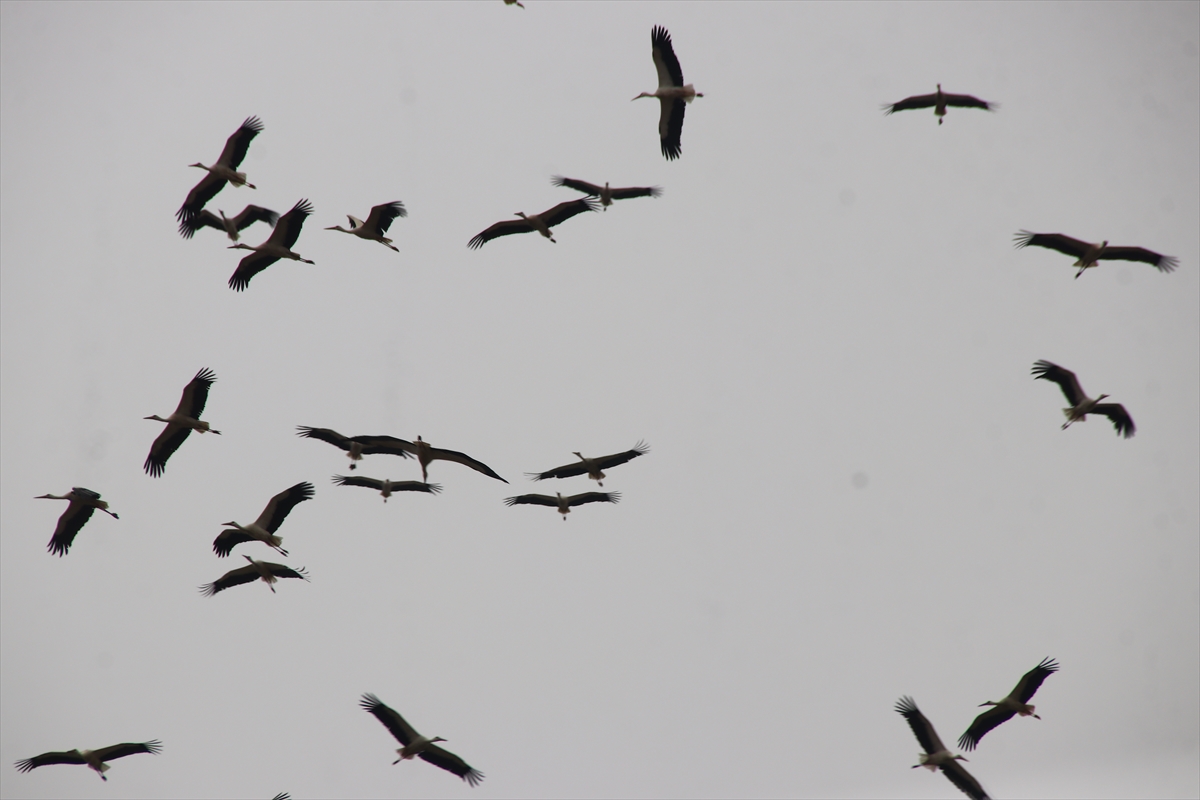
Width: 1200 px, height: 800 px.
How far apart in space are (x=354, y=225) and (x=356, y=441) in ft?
8.54

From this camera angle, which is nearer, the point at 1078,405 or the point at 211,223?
the point at 211,223

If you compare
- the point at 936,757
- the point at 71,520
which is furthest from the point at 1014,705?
the point at 71,520

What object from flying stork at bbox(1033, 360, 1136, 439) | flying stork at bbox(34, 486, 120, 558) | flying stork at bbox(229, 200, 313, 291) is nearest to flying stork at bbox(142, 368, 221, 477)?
flying stork at bbox(34, 486, 120, 558)

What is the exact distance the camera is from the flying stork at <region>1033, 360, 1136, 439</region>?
14820 millimetres

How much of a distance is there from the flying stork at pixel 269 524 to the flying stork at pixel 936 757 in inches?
301

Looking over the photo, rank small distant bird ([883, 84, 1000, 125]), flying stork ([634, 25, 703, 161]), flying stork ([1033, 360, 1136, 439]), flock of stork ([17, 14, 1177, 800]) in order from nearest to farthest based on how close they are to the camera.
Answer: flying stork ([634, 25, 703, 161]) → flock of stork ([17, 14, 1177, 800]) → flying stork ([1033, 360, 1136, 439]) → small distant bird ([883, 84, 1000, 125])

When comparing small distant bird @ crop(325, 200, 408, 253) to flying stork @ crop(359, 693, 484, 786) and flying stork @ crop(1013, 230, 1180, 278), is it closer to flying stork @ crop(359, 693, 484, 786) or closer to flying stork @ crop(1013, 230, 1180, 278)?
flying stork @ crop(359, 693, 484, 786)

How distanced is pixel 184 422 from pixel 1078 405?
1124 cm

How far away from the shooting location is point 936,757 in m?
13.8

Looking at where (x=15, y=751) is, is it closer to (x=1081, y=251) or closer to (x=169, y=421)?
(x=169, y=421)

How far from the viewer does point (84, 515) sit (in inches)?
575

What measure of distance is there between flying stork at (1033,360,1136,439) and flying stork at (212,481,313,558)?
945cm

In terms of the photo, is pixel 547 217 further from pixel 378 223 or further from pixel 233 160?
pixel 233 160

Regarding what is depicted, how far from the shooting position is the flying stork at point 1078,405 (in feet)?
48.6
